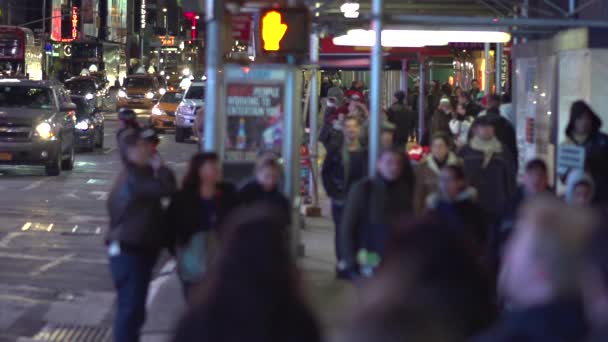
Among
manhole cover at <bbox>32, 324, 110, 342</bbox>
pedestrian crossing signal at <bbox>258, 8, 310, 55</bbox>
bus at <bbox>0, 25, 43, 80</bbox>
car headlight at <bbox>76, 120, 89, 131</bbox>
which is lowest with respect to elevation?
manhole cover at <bbox>32, 324, 110, 342</bbox>

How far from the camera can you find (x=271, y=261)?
12.8 feet

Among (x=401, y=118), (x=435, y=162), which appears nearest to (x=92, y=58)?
(x=401, y=118)

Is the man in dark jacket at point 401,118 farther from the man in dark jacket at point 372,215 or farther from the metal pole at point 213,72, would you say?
the man in dark jacket at point 372,215

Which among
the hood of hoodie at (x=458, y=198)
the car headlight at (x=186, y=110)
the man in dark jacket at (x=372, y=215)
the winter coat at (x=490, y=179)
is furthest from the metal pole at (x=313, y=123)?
the car headlight at (x=186, y=110)

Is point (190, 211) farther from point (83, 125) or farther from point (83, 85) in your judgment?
point (83, 85)

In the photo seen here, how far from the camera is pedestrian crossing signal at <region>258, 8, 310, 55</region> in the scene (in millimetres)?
10602

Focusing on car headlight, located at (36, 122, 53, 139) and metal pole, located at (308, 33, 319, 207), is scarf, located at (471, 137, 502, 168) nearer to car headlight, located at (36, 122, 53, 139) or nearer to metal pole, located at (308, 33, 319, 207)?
metal pole, located at (308, 33, 319, 207)

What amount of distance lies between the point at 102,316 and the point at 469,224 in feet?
13.9

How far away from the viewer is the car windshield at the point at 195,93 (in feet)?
129

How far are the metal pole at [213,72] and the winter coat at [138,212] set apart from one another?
45.7 inches

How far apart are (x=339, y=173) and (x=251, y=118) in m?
1.92

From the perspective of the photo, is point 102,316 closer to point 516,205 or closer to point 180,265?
point 180,265

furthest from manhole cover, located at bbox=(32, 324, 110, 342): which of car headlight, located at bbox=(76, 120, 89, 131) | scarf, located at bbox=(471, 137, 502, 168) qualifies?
car headlight, located at bbox=(76, 120, 89, 131)

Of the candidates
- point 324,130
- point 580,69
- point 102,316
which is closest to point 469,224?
point 102,316
